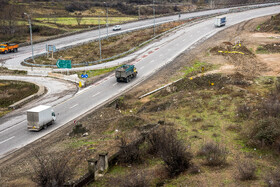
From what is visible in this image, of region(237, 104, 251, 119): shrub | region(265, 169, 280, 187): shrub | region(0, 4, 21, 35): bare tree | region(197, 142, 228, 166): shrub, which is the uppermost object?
region(0, 4, 21, 35): bare tree

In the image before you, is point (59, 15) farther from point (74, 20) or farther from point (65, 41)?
point (65, 41)

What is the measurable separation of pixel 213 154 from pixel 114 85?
27.6m

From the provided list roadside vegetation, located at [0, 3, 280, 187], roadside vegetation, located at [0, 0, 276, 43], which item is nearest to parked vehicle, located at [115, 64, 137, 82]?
roadside vegetation, located at [0, 3, 280, 187]

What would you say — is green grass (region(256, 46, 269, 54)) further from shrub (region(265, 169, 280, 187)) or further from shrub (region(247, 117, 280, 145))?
shrub (region(265, 169, 280, 187))

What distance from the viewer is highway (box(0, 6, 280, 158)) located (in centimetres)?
3095

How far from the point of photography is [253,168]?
1852 centimetres

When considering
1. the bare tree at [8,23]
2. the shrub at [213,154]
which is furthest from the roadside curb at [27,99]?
the bare tree at [8,23]

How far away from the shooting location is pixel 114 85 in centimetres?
4688

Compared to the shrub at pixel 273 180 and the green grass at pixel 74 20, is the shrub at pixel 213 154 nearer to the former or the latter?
the shrub at pixel 273 180

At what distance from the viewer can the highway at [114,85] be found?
102 ft

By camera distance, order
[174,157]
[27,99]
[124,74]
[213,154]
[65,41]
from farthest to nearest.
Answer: [65,41], [124,74], [27,99], [213,154], [174,157]

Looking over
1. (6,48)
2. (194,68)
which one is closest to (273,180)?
(194,68)

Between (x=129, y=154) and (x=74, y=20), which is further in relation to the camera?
(x=74, y=20)

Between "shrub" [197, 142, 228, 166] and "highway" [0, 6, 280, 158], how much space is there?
15725mm
